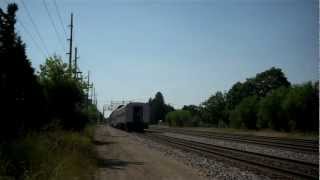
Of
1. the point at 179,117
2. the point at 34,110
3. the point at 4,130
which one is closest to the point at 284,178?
the point at 4,130

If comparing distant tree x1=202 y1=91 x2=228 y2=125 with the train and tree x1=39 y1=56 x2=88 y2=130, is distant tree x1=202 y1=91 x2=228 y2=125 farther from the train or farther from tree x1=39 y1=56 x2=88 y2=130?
tree x1=39 y1=56 x2=88 y2=130

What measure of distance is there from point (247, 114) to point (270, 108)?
12.3 m

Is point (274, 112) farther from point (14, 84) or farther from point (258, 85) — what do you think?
point (258, 85)

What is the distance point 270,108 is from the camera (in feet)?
222

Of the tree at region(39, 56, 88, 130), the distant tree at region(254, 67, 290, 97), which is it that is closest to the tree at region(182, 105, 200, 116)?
the distant tree at region(254, 67, 290, 97)

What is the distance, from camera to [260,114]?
70.9m

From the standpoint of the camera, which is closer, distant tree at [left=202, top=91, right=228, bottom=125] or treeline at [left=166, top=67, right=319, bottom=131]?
treeline at [left=166, top=67, right=319, bottom=131]

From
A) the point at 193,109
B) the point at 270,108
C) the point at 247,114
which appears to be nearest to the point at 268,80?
the point at 193,109

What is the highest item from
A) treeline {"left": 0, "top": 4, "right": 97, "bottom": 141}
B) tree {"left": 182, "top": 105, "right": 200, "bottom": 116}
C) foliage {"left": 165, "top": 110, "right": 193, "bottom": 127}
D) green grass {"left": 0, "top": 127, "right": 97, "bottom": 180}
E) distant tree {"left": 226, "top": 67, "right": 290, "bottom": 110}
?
distant tree {"left": 226, "top": 67, "right": 290, "bottom": 110}

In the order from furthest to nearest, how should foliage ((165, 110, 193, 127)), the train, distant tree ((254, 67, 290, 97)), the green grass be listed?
1. distant tree ((254, 67, 290, 97))
2. foliage ((165, 110, 193, 127))
3. the train
4. the green grass

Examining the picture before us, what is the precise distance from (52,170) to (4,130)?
22.6 ft

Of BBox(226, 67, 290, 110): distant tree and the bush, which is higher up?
BBox(226, 67, 290, 110): distant tree

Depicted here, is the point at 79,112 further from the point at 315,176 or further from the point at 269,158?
the point at 315,176

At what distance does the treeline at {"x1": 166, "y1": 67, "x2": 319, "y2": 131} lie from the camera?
60.4 metres
